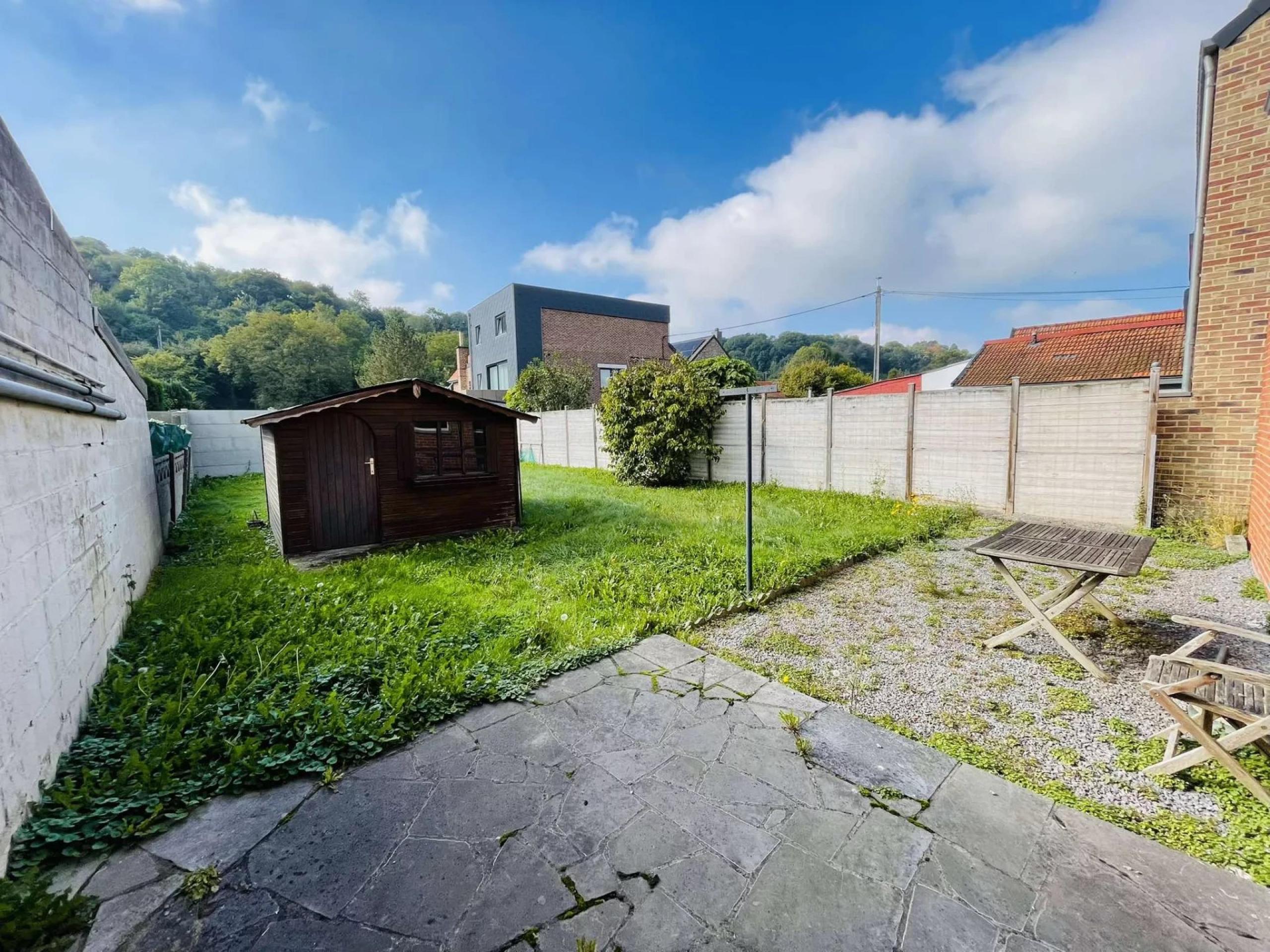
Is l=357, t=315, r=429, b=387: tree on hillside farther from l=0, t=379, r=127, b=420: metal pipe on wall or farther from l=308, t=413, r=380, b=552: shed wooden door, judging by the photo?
l=0, t=379, r=127, b=420: metal pipe on wall

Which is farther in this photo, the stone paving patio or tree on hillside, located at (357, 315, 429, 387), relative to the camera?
tree on hillside, located at (357, 315, 429, 387)

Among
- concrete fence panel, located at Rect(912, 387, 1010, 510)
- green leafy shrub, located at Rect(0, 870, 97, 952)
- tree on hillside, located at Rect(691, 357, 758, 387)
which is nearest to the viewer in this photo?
green leafy shrub, located at Rect(0, 870, 97, 952)

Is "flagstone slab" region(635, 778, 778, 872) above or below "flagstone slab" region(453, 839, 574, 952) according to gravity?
below

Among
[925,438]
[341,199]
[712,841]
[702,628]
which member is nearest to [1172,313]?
[925,438]

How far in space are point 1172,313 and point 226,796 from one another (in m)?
27.6

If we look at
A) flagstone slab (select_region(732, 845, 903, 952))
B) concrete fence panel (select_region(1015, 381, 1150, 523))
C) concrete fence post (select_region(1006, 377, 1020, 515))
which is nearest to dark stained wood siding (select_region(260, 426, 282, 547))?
flagstone slab (select_region(732, 845, 903, 952))

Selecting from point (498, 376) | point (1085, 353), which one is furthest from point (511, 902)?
point (498, 376)

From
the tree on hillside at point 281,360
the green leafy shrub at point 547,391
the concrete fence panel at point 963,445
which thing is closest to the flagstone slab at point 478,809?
the concrete fence panel at point 963,445

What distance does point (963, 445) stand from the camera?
7762mm

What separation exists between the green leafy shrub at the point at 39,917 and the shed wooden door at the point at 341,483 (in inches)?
195

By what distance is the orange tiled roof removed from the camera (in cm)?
1484

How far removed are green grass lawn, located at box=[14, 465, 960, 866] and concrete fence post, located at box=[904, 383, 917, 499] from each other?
0.89m

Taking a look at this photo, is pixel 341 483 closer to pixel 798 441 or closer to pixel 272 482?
pixel 272 482

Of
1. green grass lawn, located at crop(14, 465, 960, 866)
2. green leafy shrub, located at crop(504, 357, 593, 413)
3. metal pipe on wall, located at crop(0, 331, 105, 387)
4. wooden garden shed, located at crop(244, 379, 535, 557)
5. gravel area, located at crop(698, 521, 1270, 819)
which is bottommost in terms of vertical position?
gravel area, located at crop(698, 521, 1270, 819)
